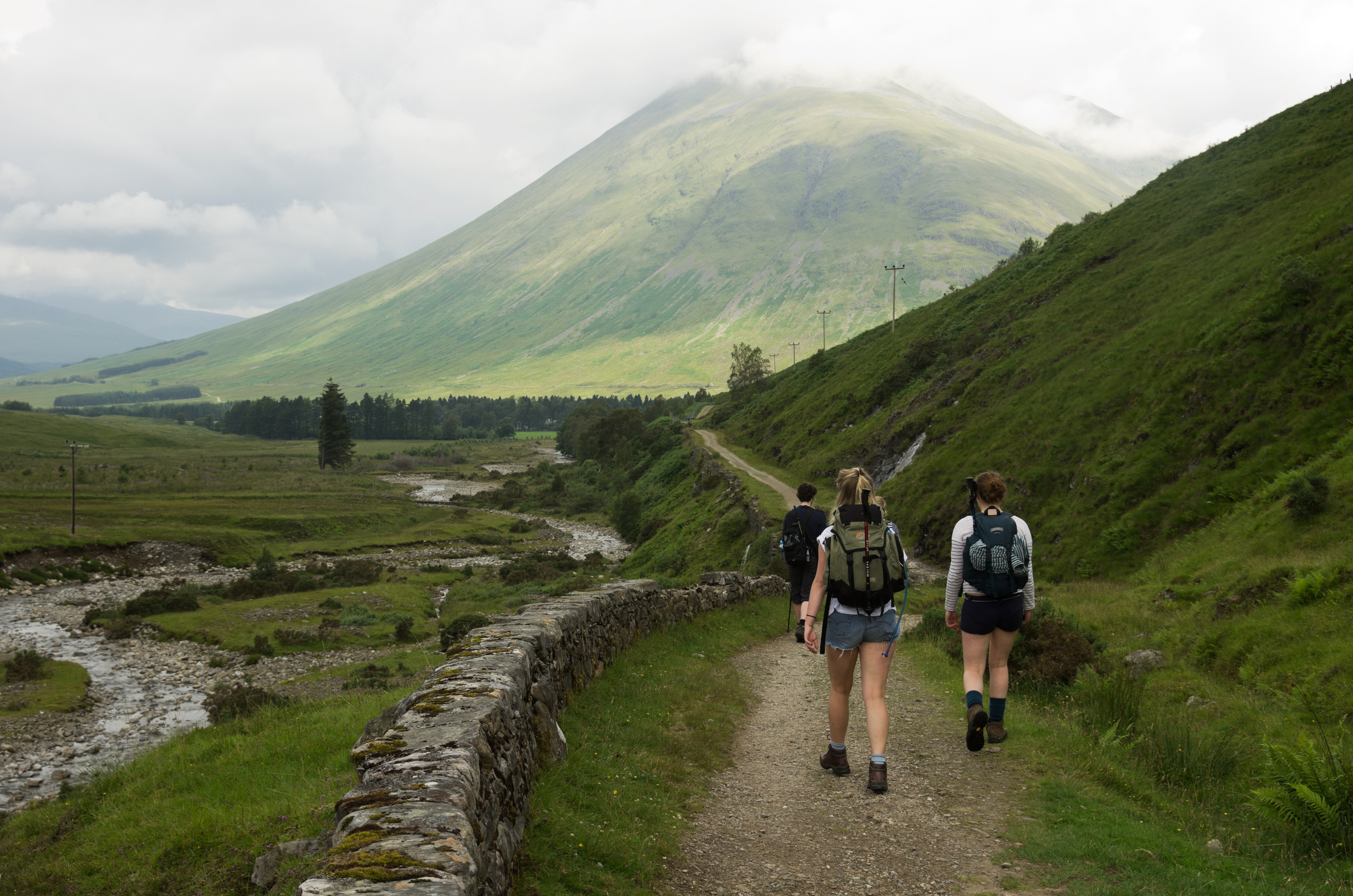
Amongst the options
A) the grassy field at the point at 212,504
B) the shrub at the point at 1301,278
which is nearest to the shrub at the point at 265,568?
the grassy field at the point at 212,504

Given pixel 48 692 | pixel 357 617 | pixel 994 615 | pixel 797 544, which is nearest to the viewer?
pixel 994 615

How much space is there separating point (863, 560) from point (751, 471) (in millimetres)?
54083

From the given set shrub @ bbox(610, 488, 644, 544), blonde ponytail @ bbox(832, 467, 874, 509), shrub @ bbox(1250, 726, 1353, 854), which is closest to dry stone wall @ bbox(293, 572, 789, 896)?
blonde ponytail @ bbox(832, 467, 874, 509)

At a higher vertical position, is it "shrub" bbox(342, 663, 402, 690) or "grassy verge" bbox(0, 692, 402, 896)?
"grassy verge" bbox(0, 692, 402, 896)

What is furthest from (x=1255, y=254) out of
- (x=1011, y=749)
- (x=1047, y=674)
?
(x=1011, y=749)

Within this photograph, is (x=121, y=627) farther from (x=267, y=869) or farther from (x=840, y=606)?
(x=840, y=606)

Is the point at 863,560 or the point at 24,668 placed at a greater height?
the point at 863,560

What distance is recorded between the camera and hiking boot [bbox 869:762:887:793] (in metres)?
7.96

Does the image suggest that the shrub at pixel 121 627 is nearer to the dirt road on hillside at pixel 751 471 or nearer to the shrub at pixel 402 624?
the shrub at pixel 402 624

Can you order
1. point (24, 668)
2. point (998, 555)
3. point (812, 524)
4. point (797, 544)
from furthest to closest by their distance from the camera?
1. point (24, 668)
2. point (797, 544)
3. point (812, 524)
4. point (998, 555)

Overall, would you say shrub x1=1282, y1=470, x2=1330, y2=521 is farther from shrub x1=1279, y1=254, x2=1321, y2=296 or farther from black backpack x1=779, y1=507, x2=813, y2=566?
shrub x1=1279, y1=254, x2=1321, y2=296

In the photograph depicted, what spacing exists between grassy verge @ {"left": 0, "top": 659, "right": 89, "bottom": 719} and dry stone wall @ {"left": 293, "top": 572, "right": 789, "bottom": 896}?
958 inches

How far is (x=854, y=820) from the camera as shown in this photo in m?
7.44

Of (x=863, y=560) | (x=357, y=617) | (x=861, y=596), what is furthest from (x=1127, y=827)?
(x=357, y=617)
